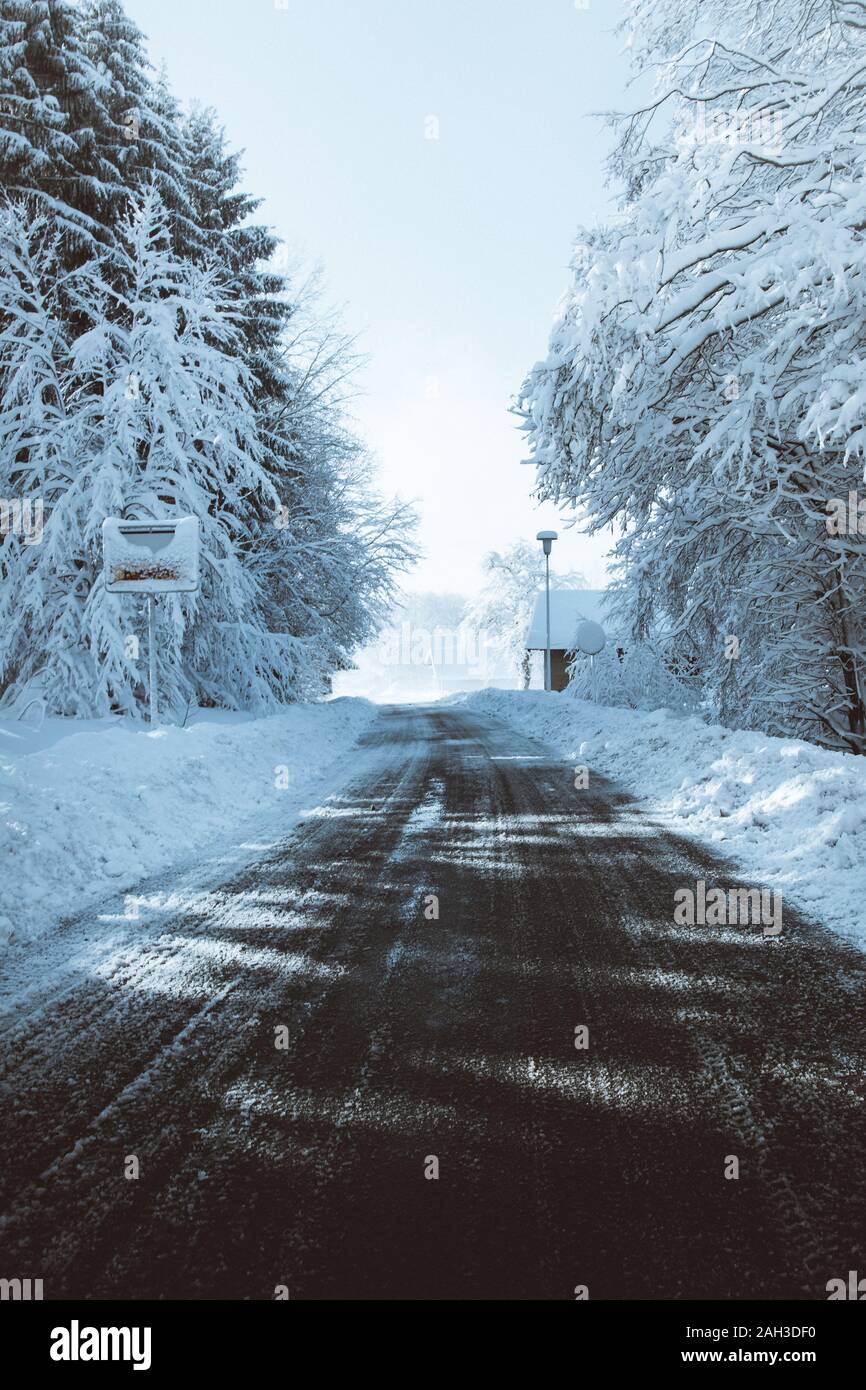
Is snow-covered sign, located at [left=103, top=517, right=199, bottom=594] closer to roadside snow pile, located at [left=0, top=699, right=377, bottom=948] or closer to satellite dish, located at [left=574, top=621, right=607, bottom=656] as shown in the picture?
roadside snow pile, located at [left=0, top=699, right=377, bottom=948]

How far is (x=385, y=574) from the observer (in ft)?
A: 78.0

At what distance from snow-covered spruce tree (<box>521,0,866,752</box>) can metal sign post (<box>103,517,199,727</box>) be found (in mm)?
5027

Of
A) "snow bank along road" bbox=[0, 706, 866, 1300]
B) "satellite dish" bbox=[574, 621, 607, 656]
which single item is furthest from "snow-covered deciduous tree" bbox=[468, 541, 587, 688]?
"snow bank along road" bbox=[0, 706, 866, 1300]

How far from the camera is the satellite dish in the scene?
2673 centimetres

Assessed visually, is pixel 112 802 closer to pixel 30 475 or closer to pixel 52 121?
pixel 30 475

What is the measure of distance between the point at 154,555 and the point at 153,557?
3 cm

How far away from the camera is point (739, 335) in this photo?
884cm

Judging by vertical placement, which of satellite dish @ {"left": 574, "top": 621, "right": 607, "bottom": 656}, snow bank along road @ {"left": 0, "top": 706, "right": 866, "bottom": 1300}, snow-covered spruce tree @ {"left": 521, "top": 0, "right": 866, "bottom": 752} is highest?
snow-covered spruce tree @ {"left": 521, "top": 0, "right": 866, "bottom": 752}

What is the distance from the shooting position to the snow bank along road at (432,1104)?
1.93 m

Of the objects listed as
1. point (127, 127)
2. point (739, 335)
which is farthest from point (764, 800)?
point (127, 127)
